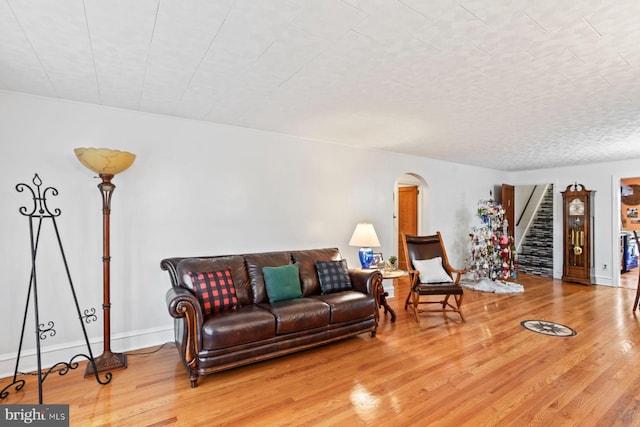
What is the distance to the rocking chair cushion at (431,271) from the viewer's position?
13.7 ft

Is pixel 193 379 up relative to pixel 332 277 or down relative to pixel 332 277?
down

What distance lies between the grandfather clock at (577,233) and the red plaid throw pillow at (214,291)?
671cm

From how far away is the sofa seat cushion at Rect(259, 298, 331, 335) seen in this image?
9.40ft

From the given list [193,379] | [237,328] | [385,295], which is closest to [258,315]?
[237,328]

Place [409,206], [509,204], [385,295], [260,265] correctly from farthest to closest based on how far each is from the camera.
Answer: [409,206], [509,204], [385,295], [260,265]

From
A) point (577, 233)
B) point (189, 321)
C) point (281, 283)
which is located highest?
point (577, 233)

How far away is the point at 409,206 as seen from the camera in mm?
7293

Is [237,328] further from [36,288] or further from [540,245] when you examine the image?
[540,245]

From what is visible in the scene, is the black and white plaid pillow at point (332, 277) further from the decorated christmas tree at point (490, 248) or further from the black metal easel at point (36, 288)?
the decorated christmas tree at point (490, 248)

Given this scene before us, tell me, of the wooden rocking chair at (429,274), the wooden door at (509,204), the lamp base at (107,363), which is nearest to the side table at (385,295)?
the wooden rocking chair at (429,274)

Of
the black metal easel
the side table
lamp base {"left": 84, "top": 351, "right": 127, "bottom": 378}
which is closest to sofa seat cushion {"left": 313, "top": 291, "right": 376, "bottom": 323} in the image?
the side table

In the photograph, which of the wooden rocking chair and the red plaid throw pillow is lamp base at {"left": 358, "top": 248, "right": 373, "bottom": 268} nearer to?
the wooden rocking chair

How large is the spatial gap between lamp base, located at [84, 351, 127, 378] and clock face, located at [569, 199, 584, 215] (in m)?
7.75

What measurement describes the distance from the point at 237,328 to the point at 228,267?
801 mm
